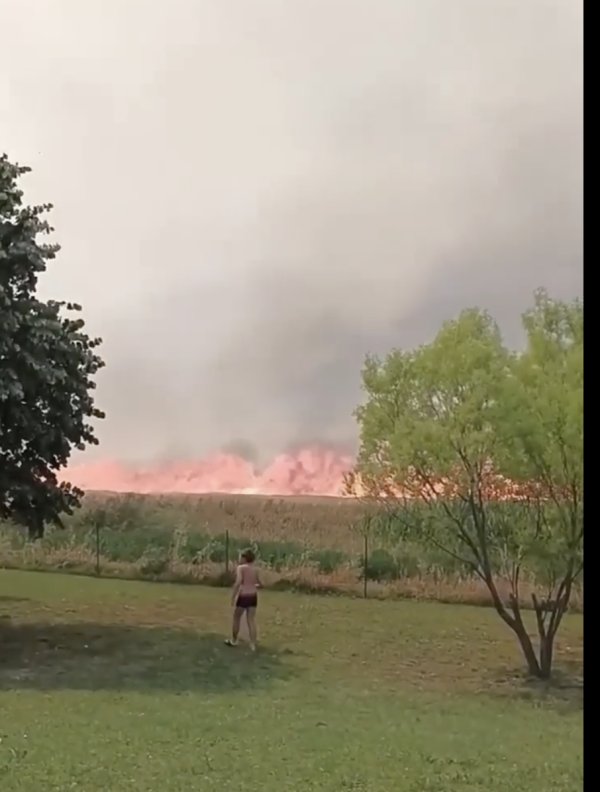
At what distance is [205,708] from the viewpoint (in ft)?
6.87

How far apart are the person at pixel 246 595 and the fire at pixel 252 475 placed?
0.67ft

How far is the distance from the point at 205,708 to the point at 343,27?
1.46 metres

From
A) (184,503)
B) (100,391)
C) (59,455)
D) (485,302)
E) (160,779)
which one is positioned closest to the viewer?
(160,779)

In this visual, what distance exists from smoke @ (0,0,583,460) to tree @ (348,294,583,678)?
0.06 metres

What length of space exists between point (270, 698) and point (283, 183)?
110cm

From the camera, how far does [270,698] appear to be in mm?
2109

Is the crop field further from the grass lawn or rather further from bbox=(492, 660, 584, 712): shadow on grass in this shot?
bbox=(492, 660, 584, 712): shadow on grass

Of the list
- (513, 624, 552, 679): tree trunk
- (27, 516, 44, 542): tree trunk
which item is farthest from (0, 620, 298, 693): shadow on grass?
(513, 624, 552, 679): tree trunk

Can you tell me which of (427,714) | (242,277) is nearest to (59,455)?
(242,277)

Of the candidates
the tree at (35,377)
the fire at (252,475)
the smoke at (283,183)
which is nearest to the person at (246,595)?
the fire at (252,475)

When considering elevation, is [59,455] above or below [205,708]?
above

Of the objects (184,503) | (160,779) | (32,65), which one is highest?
(32,65)

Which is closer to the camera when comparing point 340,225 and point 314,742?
point 314,742

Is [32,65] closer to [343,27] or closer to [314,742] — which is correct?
[343,27]
